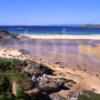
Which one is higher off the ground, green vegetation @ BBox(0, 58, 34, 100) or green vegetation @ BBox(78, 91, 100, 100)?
green vegetation @ BBox(0, 58, 34, 100)

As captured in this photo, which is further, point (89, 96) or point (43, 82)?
point (43, 82)

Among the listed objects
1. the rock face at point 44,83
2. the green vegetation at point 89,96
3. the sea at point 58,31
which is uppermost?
the rock face at point 44,83

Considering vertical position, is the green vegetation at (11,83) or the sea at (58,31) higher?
the green vegetation at (11,83)

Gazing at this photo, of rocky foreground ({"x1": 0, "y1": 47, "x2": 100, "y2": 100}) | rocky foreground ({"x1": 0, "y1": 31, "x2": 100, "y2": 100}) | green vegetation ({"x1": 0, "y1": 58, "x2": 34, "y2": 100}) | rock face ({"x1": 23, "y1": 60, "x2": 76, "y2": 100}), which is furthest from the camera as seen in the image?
rock face ({"x1": 23, "y1": 60, "x2": 76, "y2": 100})

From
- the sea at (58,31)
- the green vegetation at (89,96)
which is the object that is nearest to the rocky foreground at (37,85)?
the green vegetation at (89,96)

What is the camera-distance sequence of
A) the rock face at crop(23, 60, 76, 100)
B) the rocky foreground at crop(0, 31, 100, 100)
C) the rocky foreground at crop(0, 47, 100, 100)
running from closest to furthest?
the rocky foreground at crop(0, 31, 100, 100)
the rocky foreground at crop(0, 47, 100, 100)
the rock face at crop(23, 60, 76, 100)

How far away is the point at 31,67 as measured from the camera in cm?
1812

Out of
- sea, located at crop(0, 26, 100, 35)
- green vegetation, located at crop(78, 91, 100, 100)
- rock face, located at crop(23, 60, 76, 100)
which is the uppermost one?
rock face, located at crop(23, 60, 76, 100)

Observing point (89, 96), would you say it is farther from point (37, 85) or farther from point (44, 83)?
point (37, 85)

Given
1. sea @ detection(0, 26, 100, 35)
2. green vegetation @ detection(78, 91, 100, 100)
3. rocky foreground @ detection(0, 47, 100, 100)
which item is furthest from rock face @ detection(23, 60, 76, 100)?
sea @ detection(0, 26, 100, 35)

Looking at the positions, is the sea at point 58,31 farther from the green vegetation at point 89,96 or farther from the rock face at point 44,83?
the green vegetation at point 89,96

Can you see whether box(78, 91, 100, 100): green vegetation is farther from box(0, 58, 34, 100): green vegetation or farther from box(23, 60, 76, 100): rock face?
box(0, 58, 34, 100): green vegetation

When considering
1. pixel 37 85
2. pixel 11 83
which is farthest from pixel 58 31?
pixel 11 83

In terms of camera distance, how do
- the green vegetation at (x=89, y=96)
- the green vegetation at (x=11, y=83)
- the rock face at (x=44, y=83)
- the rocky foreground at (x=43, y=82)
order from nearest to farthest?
the green vegetation at (x=11, y=83) < the rocky foreground at (x=43, y=82) < the rock face at (x=44, y=83) < the green vegetation at (x=89, y=96)
